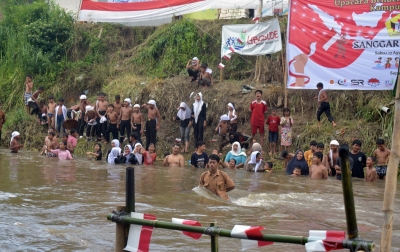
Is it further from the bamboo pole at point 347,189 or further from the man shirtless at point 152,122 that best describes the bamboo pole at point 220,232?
the man shirtless at point 152,122

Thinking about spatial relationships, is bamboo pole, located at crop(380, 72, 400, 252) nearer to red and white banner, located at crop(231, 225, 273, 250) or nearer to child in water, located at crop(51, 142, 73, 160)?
red and white banner, located at crop(231, 225, 273, 250)

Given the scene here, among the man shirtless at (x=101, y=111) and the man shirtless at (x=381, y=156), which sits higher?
the man shirtless at (x=101, y=111)

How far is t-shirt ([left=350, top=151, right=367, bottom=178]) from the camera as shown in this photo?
1329 cm

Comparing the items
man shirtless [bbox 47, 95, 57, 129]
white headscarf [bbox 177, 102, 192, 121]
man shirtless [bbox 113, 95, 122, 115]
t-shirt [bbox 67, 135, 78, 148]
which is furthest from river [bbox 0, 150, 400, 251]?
man shirtless [bbox 47, 95, 57, 129]

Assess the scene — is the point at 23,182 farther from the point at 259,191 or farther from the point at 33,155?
the point at 33,155

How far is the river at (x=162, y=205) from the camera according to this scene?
288 inches

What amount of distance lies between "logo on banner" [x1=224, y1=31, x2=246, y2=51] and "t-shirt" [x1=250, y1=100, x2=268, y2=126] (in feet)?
6.01

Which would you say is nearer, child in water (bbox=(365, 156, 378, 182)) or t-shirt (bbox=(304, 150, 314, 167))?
child in water (bbox=(365, 156, 378, 182))

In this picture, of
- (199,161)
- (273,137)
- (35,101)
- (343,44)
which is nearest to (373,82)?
(343,44)

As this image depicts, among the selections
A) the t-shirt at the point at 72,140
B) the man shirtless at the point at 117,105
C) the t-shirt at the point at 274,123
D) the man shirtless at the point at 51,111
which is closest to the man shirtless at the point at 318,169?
the t-shirt at the point at 274,123

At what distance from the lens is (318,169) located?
13055 mm

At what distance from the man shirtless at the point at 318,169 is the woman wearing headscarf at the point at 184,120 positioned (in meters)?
4.93

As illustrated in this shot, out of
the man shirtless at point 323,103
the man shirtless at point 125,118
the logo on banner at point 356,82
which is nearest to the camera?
the logo on banner at point 356,82

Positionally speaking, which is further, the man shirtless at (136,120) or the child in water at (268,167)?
the man shirtless at (136,120)
